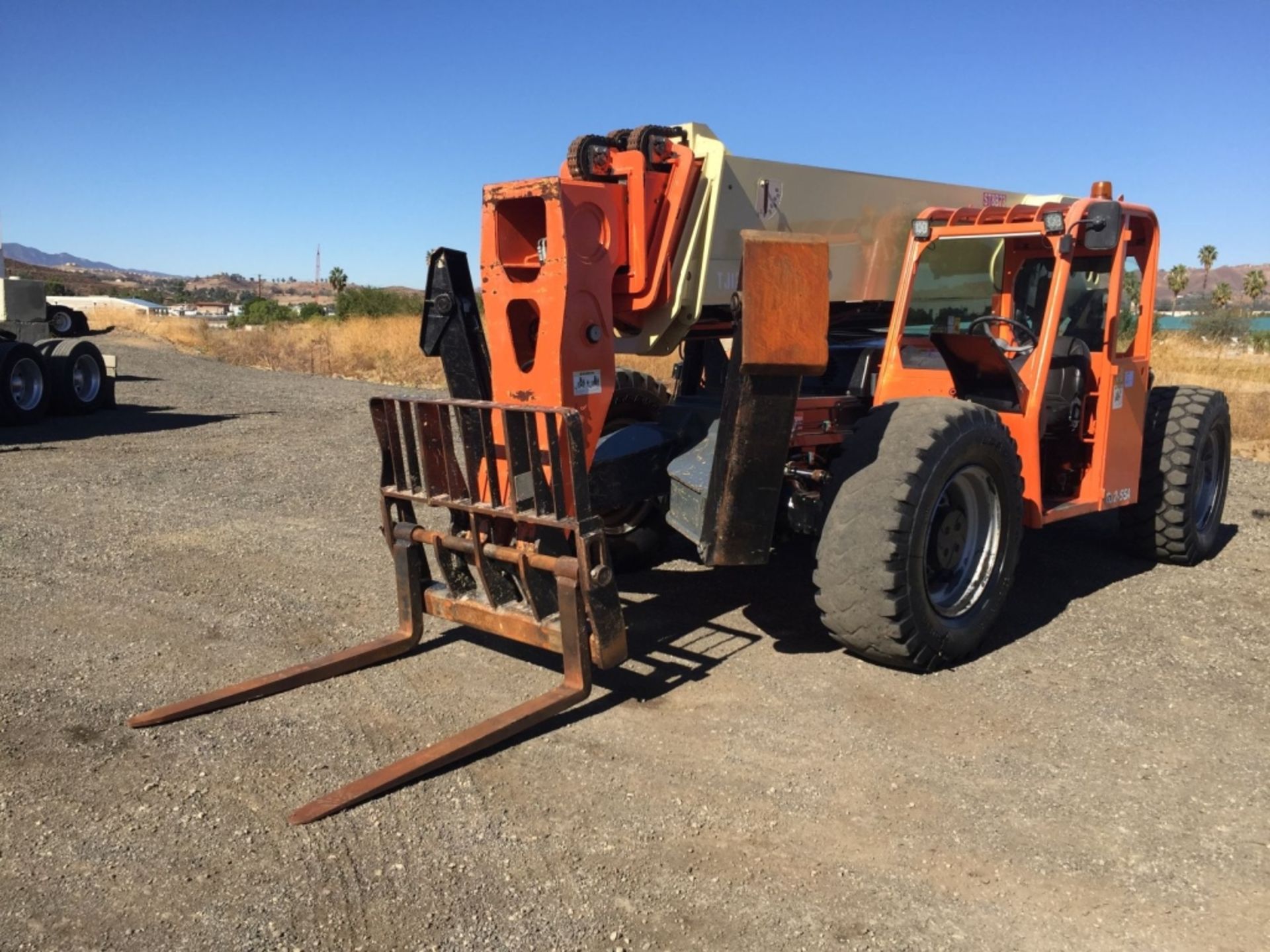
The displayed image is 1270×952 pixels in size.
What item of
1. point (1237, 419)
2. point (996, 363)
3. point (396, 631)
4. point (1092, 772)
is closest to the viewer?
point (1092, 772)

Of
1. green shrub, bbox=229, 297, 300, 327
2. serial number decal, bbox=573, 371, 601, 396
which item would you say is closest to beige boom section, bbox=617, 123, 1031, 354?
serial number decal, bbox=573, 371, 601, 396

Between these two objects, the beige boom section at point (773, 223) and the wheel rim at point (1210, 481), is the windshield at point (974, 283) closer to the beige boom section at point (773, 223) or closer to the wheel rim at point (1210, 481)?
the beige boom section at point (773, 223)

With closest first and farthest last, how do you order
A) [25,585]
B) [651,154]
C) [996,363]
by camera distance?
[651,154], [996,363], [25,585]

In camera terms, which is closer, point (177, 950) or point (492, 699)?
point (177, 950)

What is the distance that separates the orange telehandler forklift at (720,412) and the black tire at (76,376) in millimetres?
12763

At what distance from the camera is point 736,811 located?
12.2ft

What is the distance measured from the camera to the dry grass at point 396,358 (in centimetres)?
1895

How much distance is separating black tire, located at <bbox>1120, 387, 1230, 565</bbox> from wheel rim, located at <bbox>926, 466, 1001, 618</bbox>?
2144 mm

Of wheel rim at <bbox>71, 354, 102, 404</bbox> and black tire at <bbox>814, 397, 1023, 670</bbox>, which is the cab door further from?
wheel rim at <bbox>71, 354, 102, 404</bbox>

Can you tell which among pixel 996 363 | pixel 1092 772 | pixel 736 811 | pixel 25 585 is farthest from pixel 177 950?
pixel 996 363

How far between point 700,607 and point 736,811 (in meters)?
2.44

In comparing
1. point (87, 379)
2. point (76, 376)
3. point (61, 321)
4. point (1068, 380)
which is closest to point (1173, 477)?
point (1068, 380)

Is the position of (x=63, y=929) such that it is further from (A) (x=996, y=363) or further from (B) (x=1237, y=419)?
(B) (x=1237, y=419)

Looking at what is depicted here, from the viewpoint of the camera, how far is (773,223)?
5.07m
